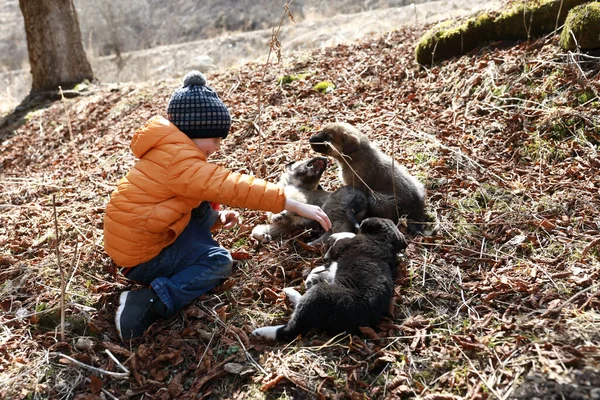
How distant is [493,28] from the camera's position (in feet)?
23.8

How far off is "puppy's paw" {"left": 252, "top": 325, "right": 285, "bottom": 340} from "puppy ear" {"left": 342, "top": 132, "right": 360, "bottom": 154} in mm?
2651

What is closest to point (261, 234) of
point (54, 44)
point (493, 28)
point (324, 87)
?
point (324, 87)

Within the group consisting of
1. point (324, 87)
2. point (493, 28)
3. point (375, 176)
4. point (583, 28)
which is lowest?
point (375, 176)

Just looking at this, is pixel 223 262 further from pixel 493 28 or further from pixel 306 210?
pixel 493 28

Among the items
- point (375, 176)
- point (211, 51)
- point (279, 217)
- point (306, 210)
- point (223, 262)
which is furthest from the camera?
point (211, 51)

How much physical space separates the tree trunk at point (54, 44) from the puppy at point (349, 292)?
30.2ft

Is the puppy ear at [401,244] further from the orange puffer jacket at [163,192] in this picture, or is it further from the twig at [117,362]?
the twig at [117,362]

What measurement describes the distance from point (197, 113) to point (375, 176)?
2378mm

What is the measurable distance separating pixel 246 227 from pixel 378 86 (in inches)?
144

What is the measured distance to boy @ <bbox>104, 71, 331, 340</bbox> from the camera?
389 cm

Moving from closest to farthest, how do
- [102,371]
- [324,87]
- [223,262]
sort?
[102,371], [223,262], [324,87]

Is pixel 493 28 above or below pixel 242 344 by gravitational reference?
above

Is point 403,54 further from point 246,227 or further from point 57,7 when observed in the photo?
point 57,7

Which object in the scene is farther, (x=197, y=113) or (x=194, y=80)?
(x=194, y=80)
